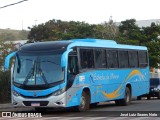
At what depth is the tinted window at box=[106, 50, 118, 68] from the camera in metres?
21.8

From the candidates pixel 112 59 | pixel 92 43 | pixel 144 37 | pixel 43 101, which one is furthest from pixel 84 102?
pixel 144 37

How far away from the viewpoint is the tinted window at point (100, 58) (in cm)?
2050

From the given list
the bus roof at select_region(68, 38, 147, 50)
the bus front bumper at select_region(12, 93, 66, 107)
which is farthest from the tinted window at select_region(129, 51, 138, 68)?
the bus front bumper at select_region(12, 93, 66, 107)

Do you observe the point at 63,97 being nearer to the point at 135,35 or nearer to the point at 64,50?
the point at 64,50

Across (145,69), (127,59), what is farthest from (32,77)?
(145,69)

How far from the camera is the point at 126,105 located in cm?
2417

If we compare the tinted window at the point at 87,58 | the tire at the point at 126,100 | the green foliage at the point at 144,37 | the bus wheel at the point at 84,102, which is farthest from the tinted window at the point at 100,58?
the green foliage at the point at 144,37

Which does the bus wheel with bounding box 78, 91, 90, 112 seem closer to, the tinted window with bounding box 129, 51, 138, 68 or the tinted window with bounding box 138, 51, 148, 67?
the tinted window with bounding box 129, 51, 138, 68

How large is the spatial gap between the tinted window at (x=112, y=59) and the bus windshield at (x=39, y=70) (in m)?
4.71

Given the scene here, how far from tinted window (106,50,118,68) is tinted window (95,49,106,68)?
515 mm

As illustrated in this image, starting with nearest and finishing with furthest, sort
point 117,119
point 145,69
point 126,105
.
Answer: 1. point 117,119
2. point 126,105
3. point 145,69

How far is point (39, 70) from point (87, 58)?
9.07 feet

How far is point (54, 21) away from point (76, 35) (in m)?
20.8

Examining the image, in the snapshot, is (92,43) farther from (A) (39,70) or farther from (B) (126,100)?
(B) (126,100)
